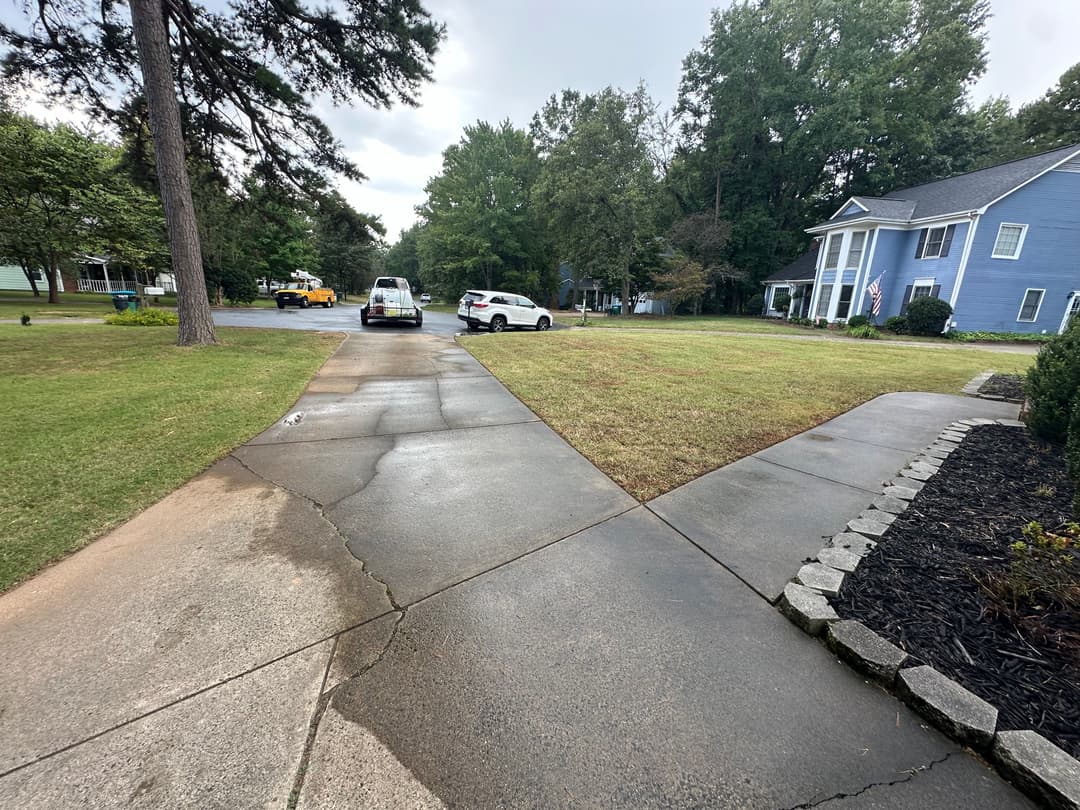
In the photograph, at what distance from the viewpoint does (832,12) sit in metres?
27.2

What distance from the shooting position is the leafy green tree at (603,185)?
26953 millimetres

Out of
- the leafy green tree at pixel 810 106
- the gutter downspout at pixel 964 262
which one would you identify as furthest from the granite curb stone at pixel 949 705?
the leafy green tree at pixel 810 106

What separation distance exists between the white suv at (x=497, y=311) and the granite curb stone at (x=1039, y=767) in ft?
54.4

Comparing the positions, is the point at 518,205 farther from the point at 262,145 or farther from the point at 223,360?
the point at 223,360

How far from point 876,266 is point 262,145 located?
89.5 feet

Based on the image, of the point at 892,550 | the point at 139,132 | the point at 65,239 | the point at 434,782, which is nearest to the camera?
the point at 434,782

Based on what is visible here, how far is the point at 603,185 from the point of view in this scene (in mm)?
26953

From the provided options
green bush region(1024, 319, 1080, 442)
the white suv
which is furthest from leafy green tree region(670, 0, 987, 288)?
green bush region(1024, 319, 1080, 442)

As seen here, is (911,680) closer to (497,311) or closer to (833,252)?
(497,311)

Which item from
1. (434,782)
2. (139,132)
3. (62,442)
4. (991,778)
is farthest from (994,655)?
(139,132)

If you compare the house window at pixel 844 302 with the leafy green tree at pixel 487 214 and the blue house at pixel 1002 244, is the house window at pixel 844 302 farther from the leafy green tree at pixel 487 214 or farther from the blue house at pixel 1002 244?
the leafy green tree at pixel 487 214

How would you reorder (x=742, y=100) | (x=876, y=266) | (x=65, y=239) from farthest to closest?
1. (x=742, y=100)
2. (x=876, y=266)
3. (x=65, y=239)

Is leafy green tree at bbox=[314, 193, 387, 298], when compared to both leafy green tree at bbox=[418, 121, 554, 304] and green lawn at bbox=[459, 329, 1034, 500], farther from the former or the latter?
leafy green tree at bbox=[418, 121, 554, 304]

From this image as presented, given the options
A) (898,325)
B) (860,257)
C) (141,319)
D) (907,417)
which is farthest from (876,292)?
(141,319)
